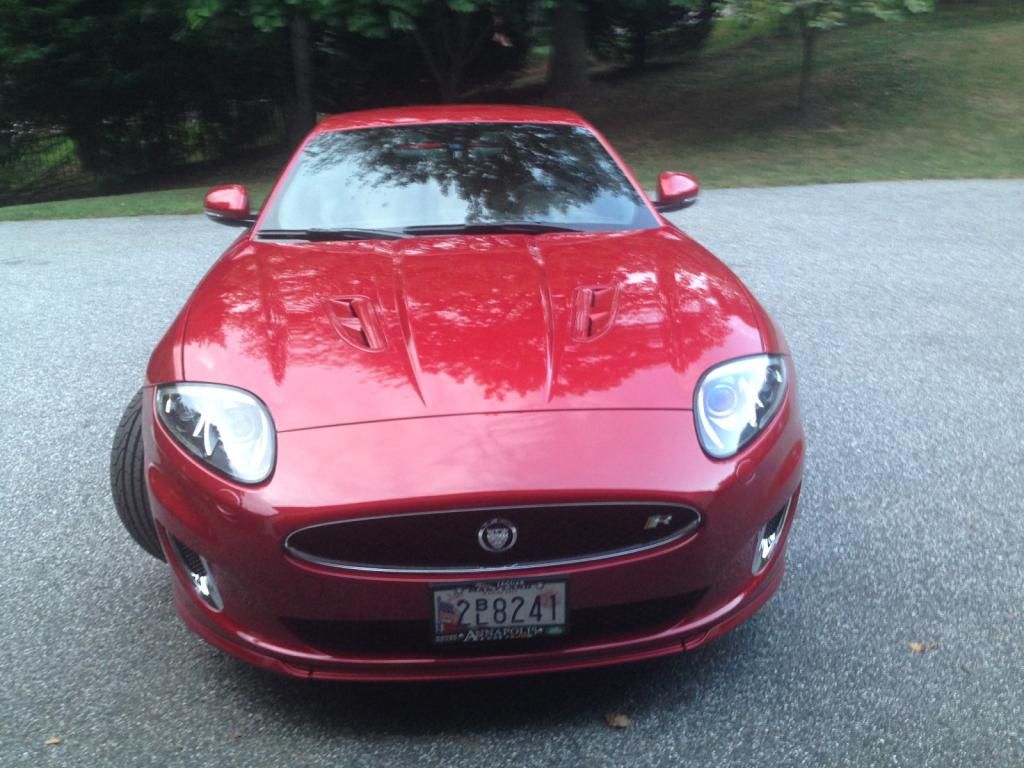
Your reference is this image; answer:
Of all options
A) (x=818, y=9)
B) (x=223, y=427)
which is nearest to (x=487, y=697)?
(x=223, y=427)

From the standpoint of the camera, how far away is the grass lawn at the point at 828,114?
13789mm

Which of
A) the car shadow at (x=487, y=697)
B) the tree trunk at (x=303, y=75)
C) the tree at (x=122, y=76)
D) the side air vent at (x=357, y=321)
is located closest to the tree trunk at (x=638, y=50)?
the tree at (x=122, y=76)

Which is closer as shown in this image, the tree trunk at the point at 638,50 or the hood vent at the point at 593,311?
the hood vent at the point at 593,311

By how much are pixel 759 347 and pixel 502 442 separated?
32.6 inches

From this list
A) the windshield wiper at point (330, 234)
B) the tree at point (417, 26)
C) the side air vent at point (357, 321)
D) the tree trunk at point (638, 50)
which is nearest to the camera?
the side air vent at point (357, 321)

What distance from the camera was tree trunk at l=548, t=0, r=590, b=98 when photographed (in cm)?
1942

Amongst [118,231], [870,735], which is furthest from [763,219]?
[870,735]

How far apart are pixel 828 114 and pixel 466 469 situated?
54.3ft

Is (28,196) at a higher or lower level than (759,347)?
lower

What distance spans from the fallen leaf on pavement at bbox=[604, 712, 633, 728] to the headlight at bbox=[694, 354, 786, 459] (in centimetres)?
68

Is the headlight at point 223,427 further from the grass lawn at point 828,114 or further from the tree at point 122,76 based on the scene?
the tree at point 122,76

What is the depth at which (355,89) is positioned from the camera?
68.7 feet

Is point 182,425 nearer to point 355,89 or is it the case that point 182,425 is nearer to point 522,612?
point 522,612

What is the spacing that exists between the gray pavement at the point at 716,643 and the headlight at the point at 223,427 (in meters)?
0.66
